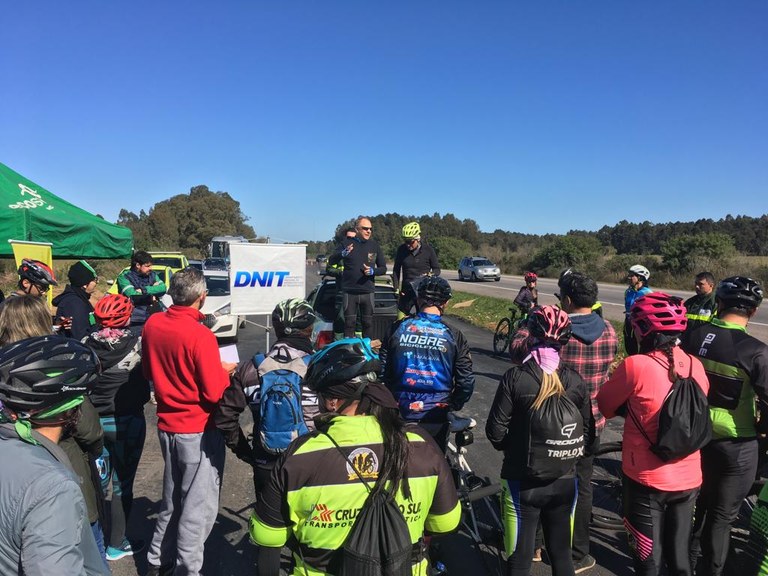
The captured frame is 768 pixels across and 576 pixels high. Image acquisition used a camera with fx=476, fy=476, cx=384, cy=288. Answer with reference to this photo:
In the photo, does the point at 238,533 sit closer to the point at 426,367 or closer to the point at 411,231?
the point at 426,367

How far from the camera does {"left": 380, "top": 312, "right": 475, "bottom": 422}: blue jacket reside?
3.29m

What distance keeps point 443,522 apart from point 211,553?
249cm

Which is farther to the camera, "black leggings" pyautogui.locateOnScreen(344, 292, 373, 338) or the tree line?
the tree line

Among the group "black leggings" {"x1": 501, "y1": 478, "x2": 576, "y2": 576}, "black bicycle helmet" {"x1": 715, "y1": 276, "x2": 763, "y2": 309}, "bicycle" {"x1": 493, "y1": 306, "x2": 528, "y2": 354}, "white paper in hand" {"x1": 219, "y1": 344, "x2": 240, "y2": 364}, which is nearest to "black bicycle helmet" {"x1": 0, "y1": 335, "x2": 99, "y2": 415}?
"white paper in hand" {"x1": 219, "y1": 344, "x2": 240, "y2": 364}

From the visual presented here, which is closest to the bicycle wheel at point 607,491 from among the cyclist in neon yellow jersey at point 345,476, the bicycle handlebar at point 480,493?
the bicycle handlebar at point 480,493

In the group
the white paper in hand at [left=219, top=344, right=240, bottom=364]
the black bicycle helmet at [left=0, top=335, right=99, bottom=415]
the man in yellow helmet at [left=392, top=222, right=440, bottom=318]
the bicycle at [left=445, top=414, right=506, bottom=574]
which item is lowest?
the bicycle at [left=445, top=414, right=506, bottom=574]

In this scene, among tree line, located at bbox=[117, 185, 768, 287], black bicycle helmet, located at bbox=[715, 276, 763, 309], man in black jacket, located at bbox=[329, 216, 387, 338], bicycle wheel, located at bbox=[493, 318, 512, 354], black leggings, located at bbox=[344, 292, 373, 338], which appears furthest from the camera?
tree line, located at bbox=[117, 185, 768, 287]

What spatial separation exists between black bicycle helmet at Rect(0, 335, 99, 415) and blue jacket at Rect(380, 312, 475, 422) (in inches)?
77.0

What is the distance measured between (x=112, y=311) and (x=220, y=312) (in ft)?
25.8

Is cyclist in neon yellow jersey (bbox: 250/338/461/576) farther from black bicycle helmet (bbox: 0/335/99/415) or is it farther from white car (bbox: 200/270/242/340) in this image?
white car (bbox: 200/270/242/340)

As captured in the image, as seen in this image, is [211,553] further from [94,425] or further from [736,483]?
[736,483]

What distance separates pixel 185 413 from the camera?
9.92ft

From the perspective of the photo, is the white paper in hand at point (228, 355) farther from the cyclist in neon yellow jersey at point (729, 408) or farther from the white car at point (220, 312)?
the white car at point (220, 312)

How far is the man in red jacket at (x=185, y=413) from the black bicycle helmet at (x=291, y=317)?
53 cm
